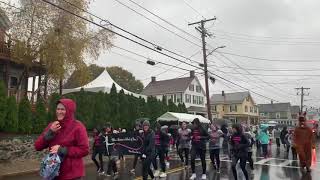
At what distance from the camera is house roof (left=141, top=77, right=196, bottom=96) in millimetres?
61062

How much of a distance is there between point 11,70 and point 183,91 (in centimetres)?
3682

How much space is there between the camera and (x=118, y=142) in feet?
44.9

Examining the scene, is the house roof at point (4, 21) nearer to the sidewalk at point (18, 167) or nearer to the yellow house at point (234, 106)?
the sidewalk at point (18, 167)

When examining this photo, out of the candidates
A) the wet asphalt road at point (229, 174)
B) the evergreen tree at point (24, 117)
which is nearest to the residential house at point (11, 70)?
the evergreen tree at point (24, 117)

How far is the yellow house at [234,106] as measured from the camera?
7994 cm

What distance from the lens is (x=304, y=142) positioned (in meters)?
14.2

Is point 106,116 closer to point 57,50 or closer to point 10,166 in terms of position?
point 57,50

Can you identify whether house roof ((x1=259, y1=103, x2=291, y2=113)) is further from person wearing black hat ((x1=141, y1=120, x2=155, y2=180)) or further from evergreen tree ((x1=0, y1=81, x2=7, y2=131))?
person wearing black hat ((x1=141, y1=120, x2=155, y2=180))

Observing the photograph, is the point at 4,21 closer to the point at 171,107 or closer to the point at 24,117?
the point at 24,117

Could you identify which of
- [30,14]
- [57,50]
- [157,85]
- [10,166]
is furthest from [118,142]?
[157,85]

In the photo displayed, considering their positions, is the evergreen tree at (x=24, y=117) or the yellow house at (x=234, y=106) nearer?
the evergreen tree at (x=24, y=117)

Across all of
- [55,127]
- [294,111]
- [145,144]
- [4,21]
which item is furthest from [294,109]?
[55,127]

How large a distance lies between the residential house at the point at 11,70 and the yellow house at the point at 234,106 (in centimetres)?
5597

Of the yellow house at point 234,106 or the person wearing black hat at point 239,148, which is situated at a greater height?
the yellow house at point 234,106
